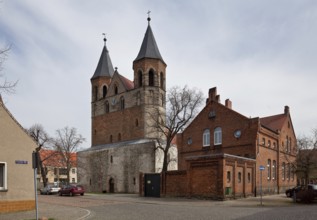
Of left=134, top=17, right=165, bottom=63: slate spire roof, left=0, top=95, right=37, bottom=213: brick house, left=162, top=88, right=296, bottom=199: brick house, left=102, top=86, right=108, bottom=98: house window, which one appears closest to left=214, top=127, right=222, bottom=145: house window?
left=162, top=88, right=296, bottom=199: brick house

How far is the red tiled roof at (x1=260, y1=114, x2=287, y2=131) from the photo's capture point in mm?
40900

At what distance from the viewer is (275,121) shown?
142ft

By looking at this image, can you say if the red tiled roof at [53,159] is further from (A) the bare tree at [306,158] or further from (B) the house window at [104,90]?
(A) the bare tree at [306,158]

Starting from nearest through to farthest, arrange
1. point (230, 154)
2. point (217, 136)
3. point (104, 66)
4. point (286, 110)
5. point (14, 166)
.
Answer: point (14, 166), point (230, 154), point (217, 136), point (286, 110), point (104, 66)

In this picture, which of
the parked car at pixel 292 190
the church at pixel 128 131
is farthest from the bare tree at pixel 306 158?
the church at pixel 128 131

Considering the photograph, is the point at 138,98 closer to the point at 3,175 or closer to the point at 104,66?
the point at 104,66

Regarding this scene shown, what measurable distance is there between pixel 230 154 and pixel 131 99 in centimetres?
2127

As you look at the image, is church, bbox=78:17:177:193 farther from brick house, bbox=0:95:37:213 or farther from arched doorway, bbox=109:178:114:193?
brick house, bbox=0:95:37:213

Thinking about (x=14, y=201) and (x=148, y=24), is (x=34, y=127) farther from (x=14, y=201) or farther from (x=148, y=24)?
(x=14, y=201)

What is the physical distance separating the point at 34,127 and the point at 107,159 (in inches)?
683

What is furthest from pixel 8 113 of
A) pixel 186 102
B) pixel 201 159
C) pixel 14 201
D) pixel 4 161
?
pixel 186 102

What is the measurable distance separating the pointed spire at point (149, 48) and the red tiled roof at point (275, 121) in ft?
57.8

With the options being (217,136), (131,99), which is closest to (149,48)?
(131,99)

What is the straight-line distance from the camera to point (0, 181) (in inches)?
677
